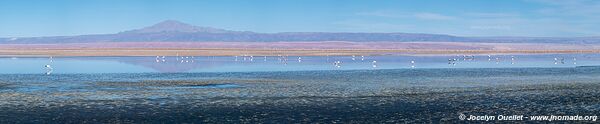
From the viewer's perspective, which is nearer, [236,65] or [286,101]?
[286,101]

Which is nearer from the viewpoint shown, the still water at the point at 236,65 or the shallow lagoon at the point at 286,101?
the shallow lagoon at the point at 286,101

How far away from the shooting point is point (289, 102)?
71.9ft

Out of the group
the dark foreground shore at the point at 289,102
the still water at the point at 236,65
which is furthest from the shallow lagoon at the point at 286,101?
the still water at the point at 236,65

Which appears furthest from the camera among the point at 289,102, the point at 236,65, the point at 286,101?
the point at 236,65

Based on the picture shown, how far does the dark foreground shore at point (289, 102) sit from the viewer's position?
1806 centimetres

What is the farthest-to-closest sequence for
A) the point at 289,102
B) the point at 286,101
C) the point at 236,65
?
the point at 236,65 < the point at 286,101 < the point at 289,102

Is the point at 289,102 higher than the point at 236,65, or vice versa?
the point at 236,65

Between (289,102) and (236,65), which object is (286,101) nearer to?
(289,102)

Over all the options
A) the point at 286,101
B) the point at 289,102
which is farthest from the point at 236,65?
the point at 289,102

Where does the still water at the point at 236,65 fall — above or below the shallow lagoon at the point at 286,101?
above

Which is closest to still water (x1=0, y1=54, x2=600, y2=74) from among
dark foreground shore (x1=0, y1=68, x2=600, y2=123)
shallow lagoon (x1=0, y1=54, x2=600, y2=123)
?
shallow lagoon (x1=0, y1=54, x2=600, y2=123)

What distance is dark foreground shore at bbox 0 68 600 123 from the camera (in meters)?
18.1

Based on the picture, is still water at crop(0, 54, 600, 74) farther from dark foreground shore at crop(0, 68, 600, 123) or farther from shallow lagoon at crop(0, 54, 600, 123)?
dark foreground shore at crop(0, 68, 600, 123)

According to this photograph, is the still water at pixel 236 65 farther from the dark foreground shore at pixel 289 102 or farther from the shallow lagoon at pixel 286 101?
the dark foreground shore at pixel 289 102
